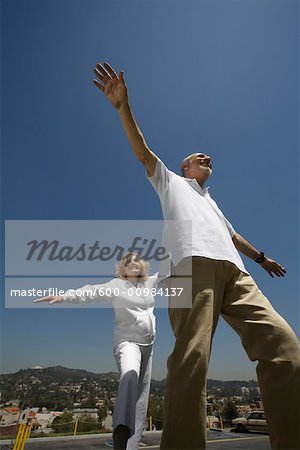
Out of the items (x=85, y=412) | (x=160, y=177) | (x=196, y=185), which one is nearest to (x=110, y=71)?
(x=160, y=177)

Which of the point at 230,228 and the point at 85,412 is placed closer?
the point at 230,228

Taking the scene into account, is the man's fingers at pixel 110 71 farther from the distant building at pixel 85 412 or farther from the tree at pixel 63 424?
the tree at pixel 63 424

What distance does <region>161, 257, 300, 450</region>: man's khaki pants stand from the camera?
1.83 m

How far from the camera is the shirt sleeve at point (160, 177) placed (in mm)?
2381

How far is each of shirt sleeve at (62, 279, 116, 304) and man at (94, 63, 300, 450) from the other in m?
1.27

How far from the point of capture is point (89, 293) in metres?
3.32

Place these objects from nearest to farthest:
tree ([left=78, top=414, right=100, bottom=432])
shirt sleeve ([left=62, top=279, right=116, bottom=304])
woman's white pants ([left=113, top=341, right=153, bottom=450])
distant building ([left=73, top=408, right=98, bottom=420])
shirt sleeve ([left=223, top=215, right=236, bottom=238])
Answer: woman's white pants ([left=113, top=341, right=153, bottom=450]) → shirt sleeve ([left=223, top=215, right=236, bottom=238]) → shirt sleeve ([left=62, top=279, right=116, bottom=304]) → distant building ([left=73, top=408, right=98, bottom=420]) → tree ([left=78, top=414, right=100, bottom=432])

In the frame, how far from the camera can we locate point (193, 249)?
2.16 m

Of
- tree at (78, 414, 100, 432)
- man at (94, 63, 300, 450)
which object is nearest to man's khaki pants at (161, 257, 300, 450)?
man at (94, 63, 300, 450)

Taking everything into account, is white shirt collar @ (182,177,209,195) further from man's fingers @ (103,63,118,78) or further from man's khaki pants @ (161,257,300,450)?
man's fingers @ (103,63,118,78)

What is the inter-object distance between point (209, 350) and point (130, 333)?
48.6 inches

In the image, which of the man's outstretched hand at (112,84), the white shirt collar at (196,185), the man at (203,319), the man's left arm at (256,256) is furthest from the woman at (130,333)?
the man's outstretched hand at (112,84)

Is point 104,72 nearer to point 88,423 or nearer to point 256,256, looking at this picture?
point 256,256

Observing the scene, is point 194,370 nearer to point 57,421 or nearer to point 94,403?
point 94,403
